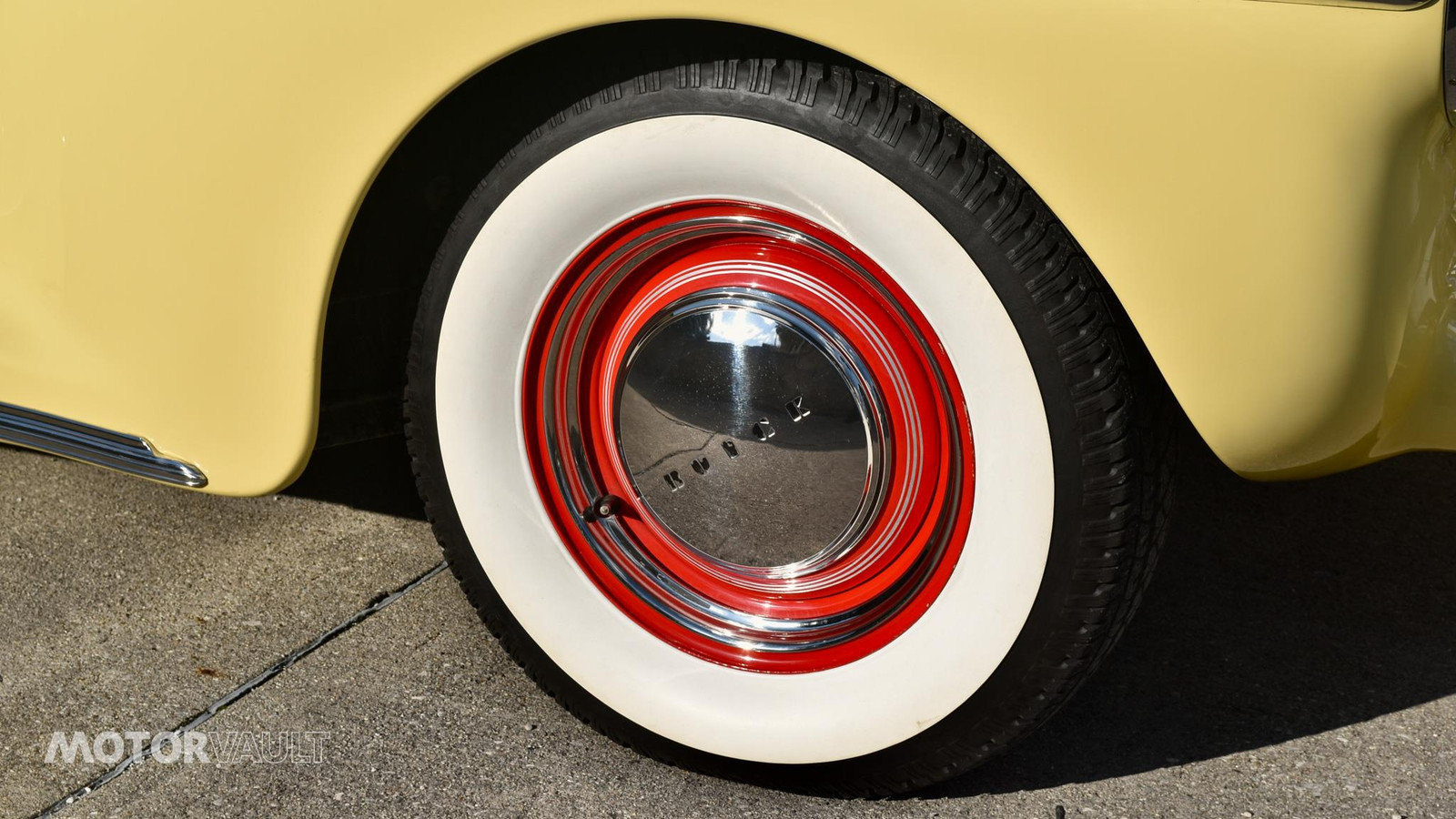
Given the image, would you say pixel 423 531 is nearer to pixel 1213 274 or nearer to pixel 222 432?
pixel 222 432

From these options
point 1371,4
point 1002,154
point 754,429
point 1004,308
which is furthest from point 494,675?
point 1371,4

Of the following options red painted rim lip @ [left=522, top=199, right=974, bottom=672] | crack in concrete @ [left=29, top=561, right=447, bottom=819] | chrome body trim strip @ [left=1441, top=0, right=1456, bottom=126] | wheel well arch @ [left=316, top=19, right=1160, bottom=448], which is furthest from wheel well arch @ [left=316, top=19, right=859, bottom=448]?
chrome body trim strip @ [left=1441, top=0, right=1456, bottom=126]

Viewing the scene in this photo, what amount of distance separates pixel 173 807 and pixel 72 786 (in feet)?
0.50

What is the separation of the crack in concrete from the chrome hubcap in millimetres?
627

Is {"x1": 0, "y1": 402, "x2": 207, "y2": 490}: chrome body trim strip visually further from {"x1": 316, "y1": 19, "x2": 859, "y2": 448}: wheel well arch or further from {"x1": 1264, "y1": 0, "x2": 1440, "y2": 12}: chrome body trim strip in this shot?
{"x1": 1264, "y1": 0, "x2": 1440, "y2": 12}: chrome body trim strip

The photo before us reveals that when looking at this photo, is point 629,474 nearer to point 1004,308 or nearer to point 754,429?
point 754,429

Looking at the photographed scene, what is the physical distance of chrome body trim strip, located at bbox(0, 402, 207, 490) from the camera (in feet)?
4.99

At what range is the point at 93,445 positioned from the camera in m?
1.57

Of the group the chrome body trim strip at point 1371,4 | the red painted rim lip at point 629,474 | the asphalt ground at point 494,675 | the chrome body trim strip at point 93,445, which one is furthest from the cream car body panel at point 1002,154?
the asphalt ground at point 494,675

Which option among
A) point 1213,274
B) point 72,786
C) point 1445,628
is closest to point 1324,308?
point 1213,274

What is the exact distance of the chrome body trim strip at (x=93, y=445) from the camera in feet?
4.99

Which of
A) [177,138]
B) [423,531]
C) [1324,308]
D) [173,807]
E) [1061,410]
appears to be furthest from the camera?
[423,531]

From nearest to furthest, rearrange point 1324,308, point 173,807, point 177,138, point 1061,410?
point 1324,308
point 1061,410
point 177,138
point 173,807

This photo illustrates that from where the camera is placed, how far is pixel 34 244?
4.79 ft
